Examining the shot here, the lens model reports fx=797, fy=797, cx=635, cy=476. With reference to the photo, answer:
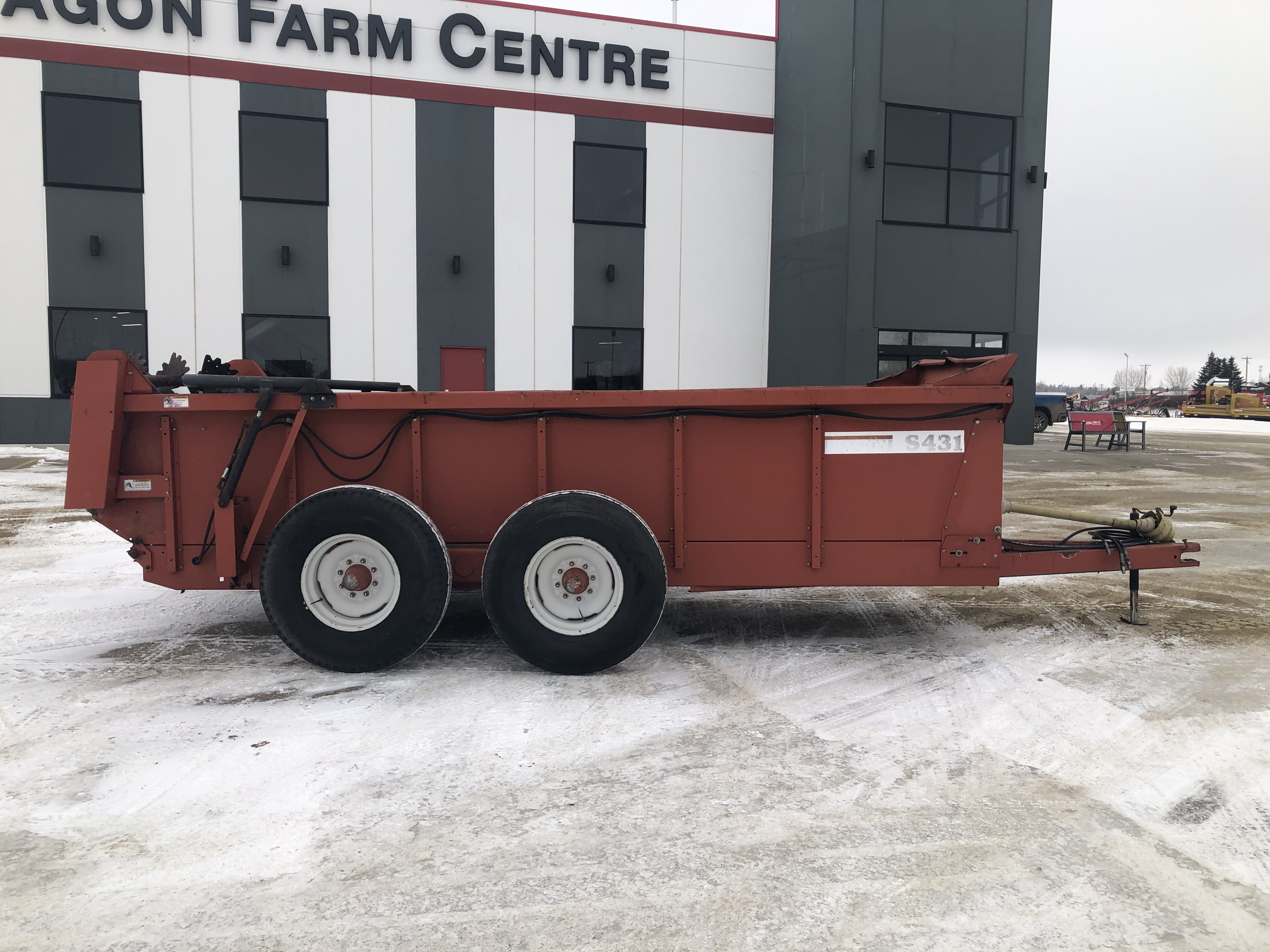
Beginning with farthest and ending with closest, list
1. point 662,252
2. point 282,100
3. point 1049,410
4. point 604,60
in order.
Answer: point 1049,410, point 662,252, point 604,60, point 282,100

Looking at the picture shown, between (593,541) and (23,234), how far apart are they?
16.4m

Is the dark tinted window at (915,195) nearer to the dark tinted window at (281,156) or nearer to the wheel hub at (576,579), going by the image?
the dark tinted window at (281,156)

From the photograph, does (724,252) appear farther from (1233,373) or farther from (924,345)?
(1233,373)

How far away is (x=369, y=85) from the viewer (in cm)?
1575

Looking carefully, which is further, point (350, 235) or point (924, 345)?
point (924, 345)

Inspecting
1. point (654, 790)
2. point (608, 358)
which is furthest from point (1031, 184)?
point (654, 790)

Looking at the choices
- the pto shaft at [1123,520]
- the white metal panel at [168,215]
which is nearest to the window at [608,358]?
the white metal panel at [168,215]

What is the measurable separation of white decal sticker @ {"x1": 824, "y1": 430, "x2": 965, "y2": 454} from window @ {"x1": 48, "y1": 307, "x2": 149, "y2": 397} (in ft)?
49.5

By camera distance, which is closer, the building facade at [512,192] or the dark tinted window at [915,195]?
the building facade at [512,192]

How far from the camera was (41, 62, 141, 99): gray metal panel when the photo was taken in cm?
1488

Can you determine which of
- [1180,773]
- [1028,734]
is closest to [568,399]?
[1028,734]

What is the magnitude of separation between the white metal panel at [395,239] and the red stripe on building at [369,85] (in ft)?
1.52

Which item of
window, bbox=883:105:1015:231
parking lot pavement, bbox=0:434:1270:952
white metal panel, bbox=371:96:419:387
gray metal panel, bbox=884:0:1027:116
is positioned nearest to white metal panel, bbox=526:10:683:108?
gray metal panel, bbox=884:0:1027:116

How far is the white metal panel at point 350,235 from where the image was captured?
1572cm
